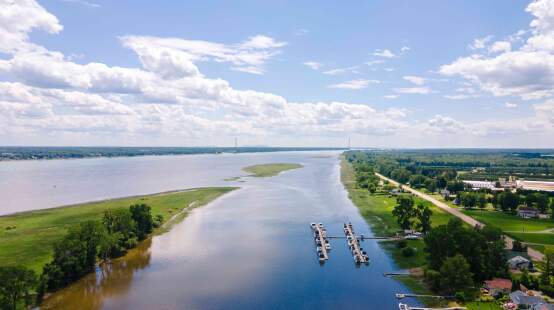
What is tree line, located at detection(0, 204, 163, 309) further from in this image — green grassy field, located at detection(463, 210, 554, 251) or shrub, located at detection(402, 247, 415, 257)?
green grassy field, located at detection(463, 210, 554, 251)

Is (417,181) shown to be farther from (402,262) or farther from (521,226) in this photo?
(402,262)

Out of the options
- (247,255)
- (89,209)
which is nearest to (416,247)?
(247,255)

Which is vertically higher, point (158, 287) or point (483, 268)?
point (483, 268)

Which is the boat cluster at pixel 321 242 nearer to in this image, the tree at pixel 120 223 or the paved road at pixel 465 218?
the paved road at pixel 465 218

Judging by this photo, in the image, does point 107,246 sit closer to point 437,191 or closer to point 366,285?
point 366,285

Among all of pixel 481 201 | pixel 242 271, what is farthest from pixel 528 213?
pixel 242 271

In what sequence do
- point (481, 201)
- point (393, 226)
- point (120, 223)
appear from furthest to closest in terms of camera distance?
point (481, 201), point (393, 226), point (120, 223)

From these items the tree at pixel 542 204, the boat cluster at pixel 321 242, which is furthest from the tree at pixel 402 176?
the boat cluster at pixel 321 242
